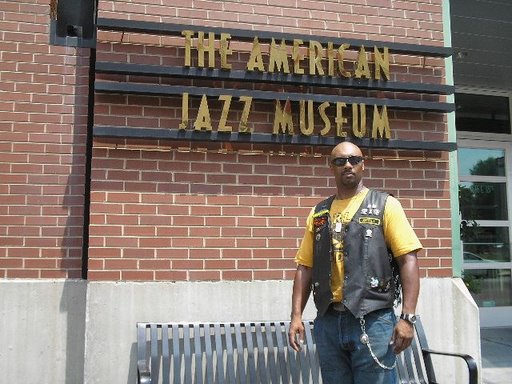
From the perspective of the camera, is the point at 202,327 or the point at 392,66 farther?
the point at 392,66

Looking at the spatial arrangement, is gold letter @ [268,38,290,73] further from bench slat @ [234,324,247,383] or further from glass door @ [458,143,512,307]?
glass door @ [458,143,512,307]

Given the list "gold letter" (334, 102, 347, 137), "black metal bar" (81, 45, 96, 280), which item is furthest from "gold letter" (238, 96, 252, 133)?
"black metal bar" (81, 45, 96, 280)

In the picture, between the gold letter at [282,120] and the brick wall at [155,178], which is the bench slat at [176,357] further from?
the gold letter at [282,120]

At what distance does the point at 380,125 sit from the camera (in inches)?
175

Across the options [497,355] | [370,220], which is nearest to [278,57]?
[370,220]

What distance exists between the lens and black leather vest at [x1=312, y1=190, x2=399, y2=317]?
9.12 ft

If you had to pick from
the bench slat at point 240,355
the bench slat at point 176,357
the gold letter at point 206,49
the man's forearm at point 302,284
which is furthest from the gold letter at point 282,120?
the bench slat at point 176,357

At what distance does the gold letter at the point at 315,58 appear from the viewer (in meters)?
4.38

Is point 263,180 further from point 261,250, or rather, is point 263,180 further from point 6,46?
point 6,46

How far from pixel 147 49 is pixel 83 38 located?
0.62 m

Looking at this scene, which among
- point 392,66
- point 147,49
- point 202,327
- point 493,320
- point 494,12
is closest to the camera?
point 202,327

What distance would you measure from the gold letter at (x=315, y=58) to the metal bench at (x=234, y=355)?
1960mm

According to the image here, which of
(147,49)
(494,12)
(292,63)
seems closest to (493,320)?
(494,12)

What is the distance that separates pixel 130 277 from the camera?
13.1ft
